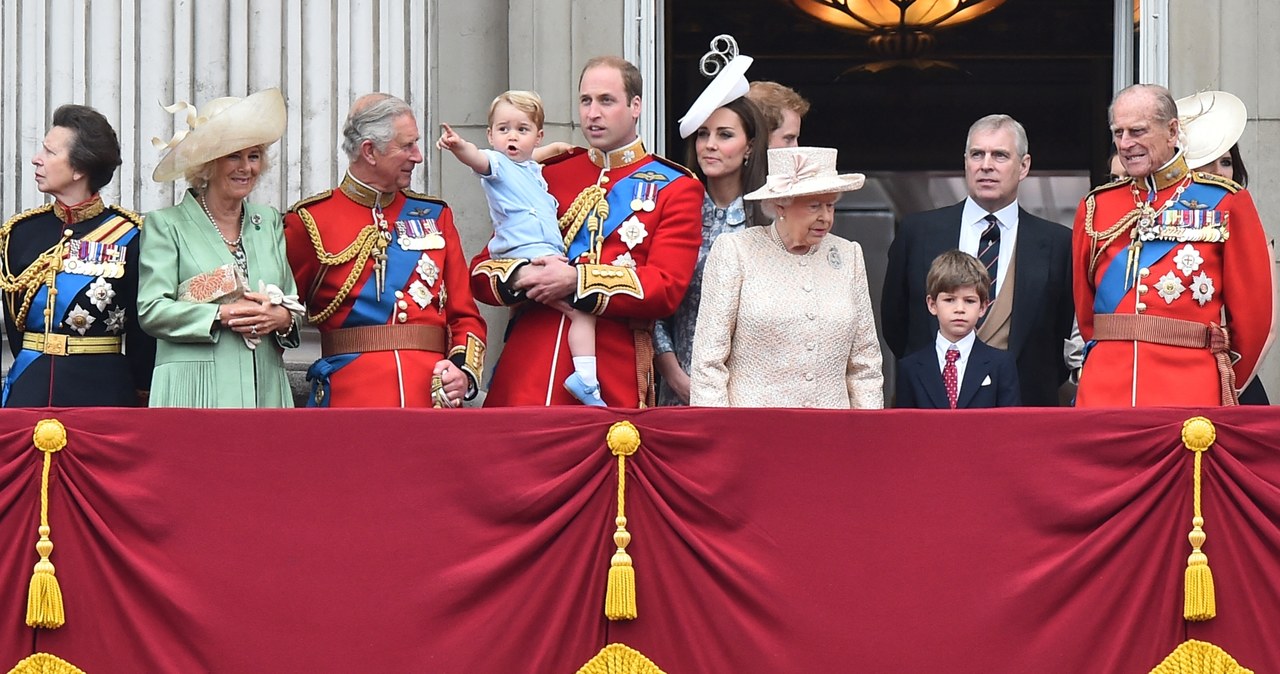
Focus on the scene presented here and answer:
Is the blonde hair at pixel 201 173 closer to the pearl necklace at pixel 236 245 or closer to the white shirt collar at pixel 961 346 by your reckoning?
the pearl necklace at pixel 236 245

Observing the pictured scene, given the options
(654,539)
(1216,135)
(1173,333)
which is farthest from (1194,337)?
(654,539)

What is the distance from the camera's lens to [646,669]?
246 inches

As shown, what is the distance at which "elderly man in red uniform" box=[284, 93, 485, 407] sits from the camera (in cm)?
708

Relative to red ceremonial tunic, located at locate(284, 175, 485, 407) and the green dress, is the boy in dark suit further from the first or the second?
the green dress

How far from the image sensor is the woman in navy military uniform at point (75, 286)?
7027 millimetres

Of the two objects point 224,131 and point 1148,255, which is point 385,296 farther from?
point 1148,255

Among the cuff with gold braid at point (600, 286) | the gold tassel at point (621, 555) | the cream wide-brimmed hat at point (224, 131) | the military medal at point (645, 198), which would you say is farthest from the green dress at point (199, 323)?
the gold tassel at point (621, 555)

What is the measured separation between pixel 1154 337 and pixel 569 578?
2.09 metres

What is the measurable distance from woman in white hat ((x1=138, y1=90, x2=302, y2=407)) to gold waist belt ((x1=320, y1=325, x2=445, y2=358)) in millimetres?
183

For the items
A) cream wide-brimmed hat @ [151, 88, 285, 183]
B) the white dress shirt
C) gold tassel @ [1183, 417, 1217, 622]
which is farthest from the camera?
the white dress shirt

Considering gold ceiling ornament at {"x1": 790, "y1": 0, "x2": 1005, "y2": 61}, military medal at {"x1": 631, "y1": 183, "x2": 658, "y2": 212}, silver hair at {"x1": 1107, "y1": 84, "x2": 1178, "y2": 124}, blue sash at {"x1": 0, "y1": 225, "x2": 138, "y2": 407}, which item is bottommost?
blue sash at {"x1": 0, "y1": 225, "x2": 138, "y2": 407}

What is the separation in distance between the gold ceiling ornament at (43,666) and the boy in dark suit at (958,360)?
2726 mm

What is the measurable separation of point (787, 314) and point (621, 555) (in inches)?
40.0

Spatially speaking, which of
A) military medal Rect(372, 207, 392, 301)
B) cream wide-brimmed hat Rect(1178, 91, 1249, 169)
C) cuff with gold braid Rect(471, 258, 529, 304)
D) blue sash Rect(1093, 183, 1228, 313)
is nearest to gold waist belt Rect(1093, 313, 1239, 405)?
blue sash Rect(1093, 183, 1228, 313)
